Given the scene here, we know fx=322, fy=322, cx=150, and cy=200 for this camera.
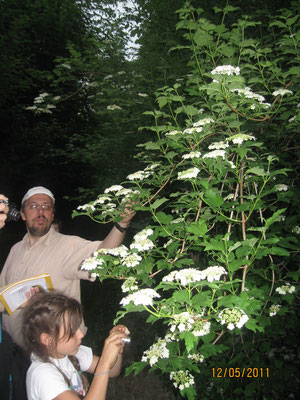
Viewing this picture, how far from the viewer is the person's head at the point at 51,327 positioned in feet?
5.19

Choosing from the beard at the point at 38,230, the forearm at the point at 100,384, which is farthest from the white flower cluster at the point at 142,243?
the beard at the point at 38,230

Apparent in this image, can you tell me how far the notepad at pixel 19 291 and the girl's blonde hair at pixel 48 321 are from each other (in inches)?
8.7

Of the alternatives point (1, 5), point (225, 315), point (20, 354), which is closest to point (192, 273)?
point (225, 315)

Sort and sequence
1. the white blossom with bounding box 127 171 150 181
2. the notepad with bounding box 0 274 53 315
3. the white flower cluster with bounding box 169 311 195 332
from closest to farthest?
the white flower cluster with bounding box 169 311 195 332, the white blossom with bounding box 127 171 150 181, the notepad with bounding box 0 274 53 315

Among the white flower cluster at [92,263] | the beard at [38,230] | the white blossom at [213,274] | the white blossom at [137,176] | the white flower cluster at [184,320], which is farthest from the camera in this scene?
the beard at [38,230]

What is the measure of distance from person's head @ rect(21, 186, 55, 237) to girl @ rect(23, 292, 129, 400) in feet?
2.23

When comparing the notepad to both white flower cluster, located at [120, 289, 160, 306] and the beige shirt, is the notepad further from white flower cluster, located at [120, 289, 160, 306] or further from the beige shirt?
white flower cluster, located at [120, 289, 160, 306]

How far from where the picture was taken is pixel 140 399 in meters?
3.88

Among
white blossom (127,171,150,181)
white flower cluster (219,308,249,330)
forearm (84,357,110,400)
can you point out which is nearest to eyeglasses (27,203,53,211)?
white blossom (127,171,150,181)

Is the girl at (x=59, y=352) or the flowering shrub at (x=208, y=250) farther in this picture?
the girl at (x=59, y=352)

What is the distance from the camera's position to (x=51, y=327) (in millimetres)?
1615

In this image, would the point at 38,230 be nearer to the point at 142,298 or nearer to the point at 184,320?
the point at 142,298

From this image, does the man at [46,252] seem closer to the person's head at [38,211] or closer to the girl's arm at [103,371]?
the person's head at [38,211]

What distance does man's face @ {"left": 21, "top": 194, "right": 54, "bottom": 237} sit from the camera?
2.38 metres
